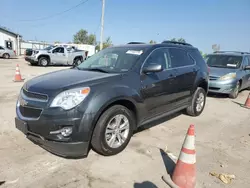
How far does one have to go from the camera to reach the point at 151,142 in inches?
149

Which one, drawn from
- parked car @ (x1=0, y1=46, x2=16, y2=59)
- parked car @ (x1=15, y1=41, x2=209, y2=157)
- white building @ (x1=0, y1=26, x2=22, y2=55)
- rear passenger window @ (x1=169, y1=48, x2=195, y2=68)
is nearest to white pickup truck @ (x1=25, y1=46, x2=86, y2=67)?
parked car @ (x1=0, y1=46, x2=16, y2=59)

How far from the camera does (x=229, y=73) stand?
24.8 ft

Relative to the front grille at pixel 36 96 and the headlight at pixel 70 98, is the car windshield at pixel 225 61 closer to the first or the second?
the headlight at pixel 70 98

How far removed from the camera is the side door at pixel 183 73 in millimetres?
4383

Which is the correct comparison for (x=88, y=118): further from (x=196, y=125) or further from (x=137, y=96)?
(x=196, y=125)

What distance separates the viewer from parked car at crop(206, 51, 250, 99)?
751 cm

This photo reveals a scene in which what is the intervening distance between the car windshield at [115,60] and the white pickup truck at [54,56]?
46.7 feet


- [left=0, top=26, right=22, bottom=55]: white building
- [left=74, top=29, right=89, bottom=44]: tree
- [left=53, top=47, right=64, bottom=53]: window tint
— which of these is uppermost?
[left=74, top=29, right=89, bottom=44]: tree

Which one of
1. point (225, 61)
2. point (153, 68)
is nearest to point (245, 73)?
point (225, 61)

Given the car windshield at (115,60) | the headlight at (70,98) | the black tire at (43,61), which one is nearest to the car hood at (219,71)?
the car windshield at (115,60)

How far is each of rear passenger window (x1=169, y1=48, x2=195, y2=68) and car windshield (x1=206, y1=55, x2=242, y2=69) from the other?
13.4ft

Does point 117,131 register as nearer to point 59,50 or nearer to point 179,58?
point 179,58

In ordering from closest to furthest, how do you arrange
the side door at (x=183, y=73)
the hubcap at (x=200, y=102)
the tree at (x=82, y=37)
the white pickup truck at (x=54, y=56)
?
the side door at (x=183, y=73)
the hubcap at (x=200, y=102)
the white pickup truck at (x=54, y=56)
the tree at (x=82, y=37)

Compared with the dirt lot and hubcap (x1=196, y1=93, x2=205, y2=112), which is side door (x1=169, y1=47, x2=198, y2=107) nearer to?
hubcap (x1=196, y1=93, x2=205, y2=112)
